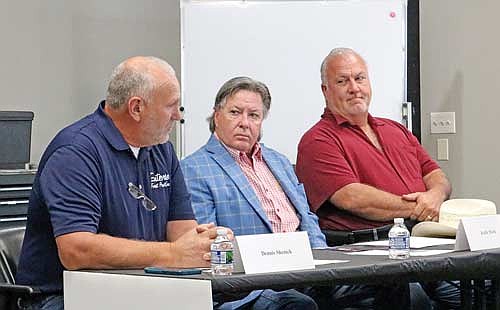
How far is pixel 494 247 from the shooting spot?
2393 millimetres

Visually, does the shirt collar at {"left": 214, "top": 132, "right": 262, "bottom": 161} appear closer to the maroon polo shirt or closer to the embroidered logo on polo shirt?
the maroon polo shirt

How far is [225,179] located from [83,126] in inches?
28.2

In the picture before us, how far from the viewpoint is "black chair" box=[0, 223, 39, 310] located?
217 cm

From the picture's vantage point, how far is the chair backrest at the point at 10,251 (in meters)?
2.36

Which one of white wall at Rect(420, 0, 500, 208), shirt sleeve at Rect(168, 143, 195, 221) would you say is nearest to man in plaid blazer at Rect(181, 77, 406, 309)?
shirt sleeve at Rect(168, 143, 195, 221)

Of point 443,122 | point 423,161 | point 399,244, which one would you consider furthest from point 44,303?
point 443,122

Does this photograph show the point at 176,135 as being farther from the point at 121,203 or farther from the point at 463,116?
the point at 121,203

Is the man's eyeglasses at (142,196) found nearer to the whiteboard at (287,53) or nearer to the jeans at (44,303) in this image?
the jeans at (44,303)

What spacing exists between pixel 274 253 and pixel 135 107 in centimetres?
65

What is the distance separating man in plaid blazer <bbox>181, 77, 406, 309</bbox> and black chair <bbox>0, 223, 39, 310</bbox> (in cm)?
59

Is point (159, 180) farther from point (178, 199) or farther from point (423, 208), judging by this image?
point (423, 208)

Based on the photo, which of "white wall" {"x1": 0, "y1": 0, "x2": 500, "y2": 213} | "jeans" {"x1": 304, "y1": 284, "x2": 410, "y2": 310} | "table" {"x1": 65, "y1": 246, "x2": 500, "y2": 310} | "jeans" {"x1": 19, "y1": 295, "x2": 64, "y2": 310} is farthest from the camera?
"white wall" {"x1": 0, "y1": 0, "x2": 500, "y2": 213}

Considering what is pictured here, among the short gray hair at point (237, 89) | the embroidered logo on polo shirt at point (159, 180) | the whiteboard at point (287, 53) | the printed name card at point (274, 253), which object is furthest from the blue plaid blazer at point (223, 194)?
the whiteboard at point (287, 53)

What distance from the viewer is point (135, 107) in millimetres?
2355
